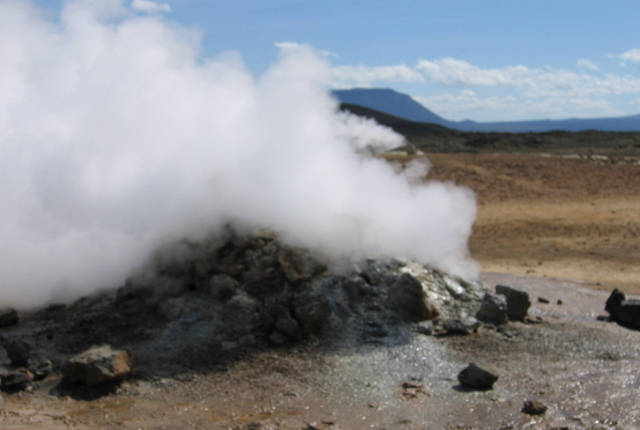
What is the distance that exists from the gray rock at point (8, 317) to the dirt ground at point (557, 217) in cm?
623

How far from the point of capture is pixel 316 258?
5695mm

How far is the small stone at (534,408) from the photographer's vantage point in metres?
3.99

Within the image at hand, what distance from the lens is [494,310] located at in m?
5.67

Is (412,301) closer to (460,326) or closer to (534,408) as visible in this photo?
(460,326)

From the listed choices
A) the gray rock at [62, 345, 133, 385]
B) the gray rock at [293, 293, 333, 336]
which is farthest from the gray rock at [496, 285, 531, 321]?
the gray rock at [62, 345, 133, 385]

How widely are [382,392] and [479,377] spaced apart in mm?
708

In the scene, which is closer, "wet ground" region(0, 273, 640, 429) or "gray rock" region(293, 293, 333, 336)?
"wet ground" region(0, 273, 640, 429)

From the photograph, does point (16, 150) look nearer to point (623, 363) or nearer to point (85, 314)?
point (85, 314)

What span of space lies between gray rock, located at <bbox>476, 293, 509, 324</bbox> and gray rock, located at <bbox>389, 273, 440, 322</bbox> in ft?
1.76

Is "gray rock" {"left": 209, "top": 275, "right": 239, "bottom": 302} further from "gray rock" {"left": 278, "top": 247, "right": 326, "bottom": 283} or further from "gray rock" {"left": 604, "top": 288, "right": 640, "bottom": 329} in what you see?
"gray rock" {"left": 604, "top": 288, "right": 640, "bottom": 329}

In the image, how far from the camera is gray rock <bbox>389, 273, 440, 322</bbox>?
5.45 m

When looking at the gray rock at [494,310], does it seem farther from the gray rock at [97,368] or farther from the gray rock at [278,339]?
the gray rock at [97,368]

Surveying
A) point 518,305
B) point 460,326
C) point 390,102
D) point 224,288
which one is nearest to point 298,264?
point 224,288

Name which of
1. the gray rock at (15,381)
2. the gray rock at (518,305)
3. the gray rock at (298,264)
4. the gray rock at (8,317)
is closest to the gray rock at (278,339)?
the gray rock at (298,264)
